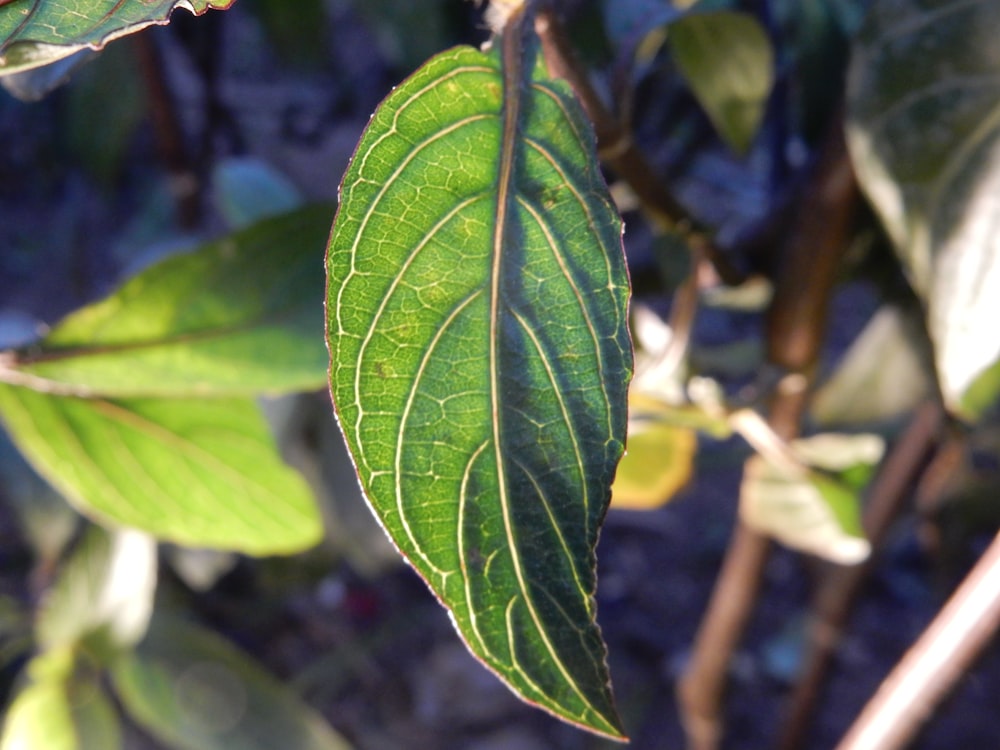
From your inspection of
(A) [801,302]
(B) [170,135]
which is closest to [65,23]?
(A) [801,302]

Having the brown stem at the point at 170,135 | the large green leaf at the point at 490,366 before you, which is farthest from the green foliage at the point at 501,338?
the brown stem at the point at 170,135

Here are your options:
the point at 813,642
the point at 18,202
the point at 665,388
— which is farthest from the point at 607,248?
the point at 18,202

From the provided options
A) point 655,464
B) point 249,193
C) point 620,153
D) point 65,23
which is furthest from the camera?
point 249,193

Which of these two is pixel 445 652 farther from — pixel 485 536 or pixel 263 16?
pixel 485 536

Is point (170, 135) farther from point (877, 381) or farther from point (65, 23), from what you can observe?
point (65, 23)

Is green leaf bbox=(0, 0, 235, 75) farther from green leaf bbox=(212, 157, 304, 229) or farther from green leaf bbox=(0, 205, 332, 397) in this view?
green leaf bbox=(212, 157, 304, 229)

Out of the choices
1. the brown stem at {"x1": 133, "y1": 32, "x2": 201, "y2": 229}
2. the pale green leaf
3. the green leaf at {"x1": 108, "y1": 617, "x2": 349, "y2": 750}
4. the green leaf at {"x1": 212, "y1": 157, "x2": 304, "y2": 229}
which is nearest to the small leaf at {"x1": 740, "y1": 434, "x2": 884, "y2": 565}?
the pale green leaf

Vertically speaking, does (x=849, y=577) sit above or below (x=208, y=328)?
below
